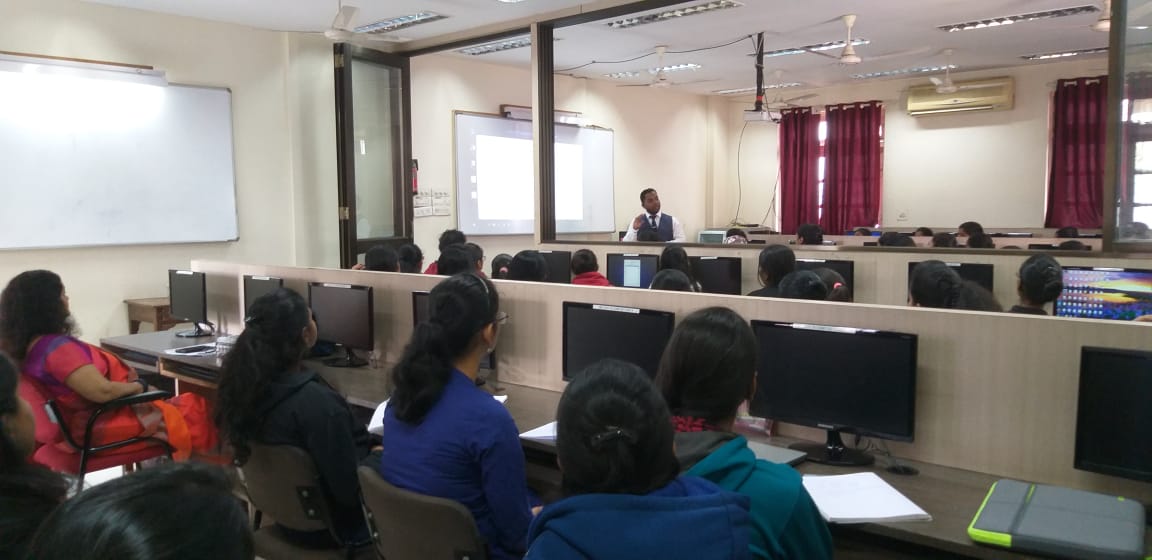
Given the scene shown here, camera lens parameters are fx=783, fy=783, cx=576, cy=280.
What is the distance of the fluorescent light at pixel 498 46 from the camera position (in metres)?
6.91

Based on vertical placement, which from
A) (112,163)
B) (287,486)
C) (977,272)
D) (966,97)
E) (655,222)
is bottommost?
(287,486)

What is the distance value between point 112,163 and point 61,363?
323 centimetres

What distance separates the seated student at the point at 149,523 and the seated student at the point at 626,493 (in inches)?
19.0

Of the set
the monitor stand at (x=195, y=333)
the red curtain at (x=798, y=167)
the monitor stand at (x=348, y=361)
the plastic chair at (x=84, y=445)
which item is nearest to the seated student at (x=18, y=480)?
the plastic chair at (x=84, y=445)

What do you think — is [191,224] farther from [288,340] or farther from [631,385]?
[631,385]

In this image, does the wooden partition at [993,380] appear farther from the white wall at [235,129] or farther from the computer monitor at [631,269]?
the white wall at [235,129]

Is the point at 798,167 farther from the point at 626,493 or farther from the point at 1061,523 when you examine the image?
the point at 626,493

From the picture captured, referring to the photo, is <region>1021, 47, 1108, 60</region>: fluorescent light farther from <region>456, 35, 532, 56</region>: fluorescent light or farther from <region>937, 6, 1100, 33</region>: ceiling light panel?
<region>456, 35, 532, 56</region>: fluorescent light

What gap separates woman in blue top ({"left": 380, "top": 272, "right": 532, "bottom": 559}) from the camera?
1812mm

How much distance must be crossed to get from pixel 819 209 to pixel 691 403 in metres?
9.64

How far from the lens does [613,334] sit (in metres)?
2.69

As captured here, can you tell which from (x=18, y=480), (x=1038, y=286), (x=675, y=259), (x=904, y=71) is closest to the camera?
(x=18, y=480)

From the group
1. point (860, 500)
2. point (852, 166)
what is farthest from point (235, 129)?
point (852, 166)

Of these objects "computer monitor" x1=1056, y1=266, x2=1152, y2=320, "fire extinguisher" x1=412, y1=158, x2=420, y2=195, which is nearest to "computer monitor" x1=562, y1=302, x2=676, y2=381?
"computer monitor" x1=1056, y1=266, x2=1152, y2=320
